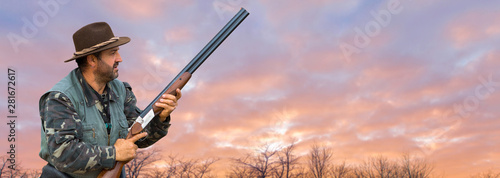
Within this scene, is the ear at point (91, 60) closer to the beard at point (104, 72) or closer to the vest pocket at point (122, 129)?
the beard at point (104, 72)

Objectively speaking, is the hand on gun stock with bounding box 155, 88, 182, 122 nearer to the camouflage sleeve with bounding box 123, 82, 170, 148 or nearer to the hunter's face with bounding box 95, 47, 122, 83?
the camouflage sleeve with bounding box 123, 82, 170, 148

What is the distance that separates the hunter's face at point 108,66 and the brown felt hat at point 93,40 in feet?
0.30

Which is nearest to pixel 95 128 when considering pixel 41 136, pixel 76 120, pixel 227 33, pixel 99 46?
pixel 76 120

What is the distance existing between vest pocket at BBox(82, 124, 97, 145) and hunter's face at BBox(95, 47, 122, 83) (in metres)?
0.50

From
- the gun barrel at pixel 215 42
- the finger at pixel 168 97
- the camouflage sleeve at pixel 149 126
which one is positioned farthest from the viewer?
the gun barrel at pixel 215 42

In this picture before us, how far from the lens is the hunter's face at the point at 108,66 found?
421 centimetres

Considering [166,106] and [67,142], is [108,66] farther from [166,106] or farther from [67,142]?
[67,142]

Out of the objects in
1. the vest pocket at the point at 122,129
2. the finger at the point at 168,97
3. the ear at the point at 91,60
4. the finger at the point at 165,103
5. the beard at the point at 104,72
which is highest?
the ear at the point at 91,60

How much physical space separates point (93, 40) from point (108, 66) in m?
0.30

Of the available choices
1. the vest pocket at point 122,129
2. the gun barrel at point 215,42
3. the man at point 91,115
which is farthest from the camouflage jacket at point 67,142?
the gun barrel at point 215,42

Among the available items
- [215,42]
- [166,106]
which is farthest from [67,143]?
[215,42]

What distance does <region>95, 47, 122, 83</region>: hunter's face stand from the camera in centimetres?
421

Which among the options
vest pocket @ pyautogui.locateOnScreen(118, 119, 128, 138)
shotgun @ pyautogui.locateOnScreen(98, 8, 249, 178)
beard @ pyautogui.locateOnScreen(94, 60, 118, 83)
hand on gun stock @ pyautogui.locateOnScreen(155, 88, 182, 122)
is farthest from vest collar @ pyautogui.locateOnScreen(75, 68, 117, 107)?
hand on gun stock @ pyautogui.locateOnScreen(155, 88, 182, 122)

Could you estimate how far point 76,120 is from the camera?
3.95m
